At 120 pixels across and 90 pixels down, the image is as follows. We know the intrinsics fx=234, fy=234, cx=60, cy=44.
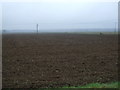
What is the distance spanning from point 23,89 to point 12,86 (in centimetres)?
69

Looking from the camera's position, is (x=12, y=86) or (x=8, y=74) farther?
(x=8, y=74)

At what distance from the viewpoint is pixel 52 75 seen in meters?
9.11

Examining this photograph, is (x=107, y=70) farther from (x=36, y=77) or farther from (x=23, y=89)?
(x=23, y=89)

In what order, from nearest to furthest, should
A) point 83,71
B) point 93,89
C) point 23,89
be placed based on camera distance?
point 93,89
point 23,89
point 83,71

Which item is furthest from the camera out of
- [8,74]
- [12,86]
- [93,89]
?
[8,74]

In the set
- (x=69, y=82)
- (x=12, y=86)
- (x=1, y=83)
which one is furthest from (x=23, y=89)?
(x=69, y=82)

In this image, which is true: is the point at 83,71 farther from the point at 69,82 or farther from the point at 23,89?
the point at 23,89

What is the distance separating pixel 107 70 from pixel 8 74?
419cm

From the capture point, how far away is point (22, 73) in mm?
9328

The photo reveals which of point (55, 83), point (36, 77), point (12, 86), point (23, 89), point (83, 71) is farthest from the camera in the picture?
point (83, 71)

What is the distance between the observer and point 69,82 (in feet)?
25.5

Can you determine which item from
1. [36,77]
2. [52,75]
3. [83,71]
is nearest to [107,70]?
[83,71]

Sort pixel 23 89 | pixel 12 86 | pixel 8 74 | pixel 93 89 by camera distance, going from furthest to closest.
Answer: pixel 8 74 < pixel 12 86 < pixel 23 89 < pixel 93 89

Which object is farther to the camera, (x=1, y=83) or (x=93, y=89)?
(x=1, y=83)
